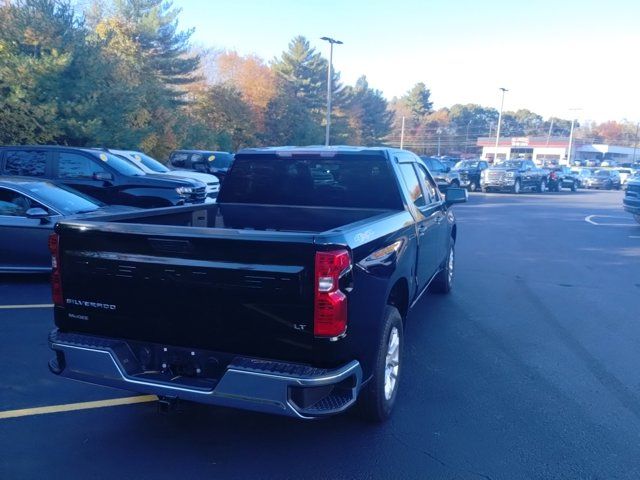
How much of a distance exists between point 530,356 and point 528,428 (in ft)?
5.23

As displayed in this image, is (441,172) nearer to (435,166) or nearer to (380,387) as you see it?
(435,166)

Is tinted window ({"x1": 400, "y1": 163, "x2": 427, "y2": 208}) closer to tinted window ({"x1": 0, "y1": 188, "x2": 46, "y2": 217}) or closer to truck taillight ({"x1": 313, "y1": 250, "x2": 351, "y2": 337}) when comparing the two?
truck taillight ({"x1": 313, "y1": 250, "x2": 351, "y2": 337})

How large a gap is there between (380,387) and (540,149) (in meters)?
94.3

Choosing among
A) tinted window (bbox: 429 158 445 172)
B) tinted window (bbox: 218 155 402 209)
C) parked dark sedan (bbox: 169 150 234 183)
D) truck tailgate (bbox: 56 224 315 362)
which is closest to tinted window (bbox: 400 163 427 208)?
tinted window (bbox: 218 155 402 209)

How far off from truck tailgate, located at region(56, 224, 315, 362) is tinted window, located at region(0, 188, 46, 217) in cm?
492

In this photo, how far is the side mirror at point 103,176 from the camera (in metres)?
11.3

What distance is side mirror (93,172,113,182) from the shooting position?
444 inches

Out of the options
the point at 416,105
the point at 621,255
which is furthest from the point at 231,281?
the point at 416,105

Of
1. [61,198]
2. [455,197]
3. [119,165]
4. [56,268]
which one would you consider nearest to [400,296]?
[56,268]

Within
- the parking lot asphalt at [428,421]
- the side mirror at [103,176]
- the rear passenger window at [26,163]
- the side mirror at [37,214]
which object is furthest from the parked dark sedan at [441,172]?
the side mirror at [37,214]

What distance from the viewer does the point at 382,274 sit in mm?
3850

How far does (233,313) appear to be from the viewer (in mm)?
3316

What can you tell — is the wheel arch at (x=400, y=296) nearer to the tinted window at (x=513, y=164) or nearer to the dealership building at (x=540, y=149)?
the tinted window at (x=513, y=164)

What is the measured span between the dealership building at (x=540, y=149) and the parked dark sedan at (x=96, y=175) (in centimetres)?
7621
